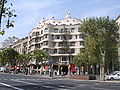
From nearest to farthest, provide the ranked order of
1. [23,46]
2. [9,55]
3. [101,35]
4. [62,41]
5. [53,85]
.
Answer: [53,85] → [101,35] → [62,41] → [9,55] → [23,46]

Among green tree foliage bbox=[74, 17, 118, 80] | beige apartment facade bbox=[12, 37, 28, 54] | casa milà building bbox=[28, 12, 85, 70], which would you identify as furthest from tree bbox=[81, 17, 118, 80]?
beige apartment facade bbox=[12, 37, 28, 54]

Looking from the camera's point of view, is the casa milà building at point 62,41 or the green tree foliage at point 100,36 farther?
the casa milà building at point 62,41

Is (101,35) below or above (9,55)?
below

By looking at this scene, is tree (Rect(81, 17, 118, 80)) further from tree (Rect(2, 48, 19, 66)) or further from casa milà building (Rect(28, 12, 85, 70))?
tree (Rect(2, 48, 19, 66))

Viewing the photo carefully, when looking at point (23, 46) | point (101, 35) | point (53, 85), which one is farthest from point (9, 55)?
point (53, 85)

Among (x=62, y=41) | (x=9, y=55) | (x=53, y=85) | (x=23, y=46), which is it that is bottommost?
(x=53, y=85)

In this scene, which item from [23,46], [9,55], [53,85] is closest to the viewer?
[53,85]

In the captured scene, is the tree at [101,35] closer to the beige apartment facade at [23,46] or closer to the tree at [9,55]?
the tree at [9,55]

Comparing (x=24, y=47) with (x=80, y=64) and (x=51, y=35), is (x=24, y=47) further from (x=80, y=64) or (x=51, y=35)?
(x=80, y=64)

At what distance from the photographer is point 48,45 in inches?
3152

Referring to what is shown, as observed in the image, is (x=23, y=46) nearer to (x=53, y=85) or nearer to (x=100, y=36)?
(x=100, y=36)

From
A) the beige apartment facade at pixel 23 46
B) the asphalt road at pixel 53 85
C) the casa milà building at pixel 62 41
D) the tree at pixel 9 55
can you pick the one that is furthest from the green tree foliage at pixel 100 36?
the beige apartment facade at pixel 23 46

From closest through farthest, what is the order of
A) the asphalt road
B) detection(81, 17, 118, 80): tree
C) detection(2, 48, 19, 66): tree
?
the asphalt road, detection(81, 17, 118, 80): tree, detection(2, 48, 19, 66): tree

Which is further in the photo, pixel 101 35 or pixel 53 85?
pixel 101 35
